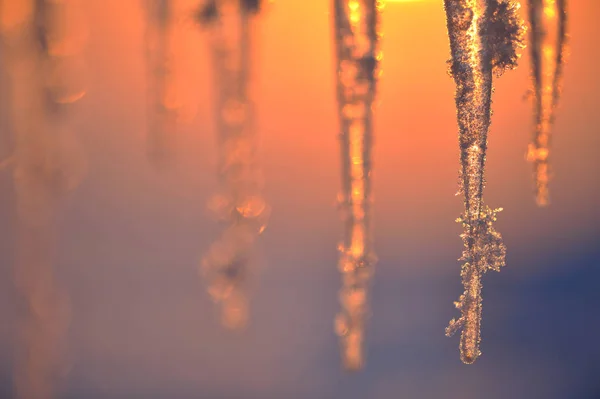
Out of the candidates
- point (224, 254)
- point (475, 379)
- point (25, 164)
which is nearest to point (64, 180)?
point (25, 164)

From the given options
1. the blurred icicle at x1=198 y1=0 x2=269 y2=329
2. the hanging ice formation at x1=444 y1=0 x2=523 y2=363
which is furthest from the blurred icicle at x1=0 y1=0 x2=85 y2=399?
the hanging ice formation at x1=444 y1=0 x2=523 y2=363

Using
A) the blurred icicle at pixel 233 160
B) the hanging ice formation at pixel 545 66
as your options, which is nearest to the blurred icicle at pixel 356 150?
the blurred icicle at pixel 233 160

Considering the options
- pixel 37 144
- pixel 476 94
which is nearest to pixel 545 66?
pixel 476 94

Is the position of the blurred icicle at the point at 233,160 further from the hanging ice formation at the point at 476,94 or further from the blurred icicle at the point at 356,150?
the hanging ice formation at the point at 476,94

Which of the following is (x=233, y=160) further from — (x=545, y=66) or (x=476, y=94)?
(x=545, y=66)

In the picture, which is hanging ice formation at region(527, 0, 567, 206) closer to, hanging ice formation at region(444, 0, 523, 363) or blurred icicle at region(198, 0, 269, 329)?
hanging ice formation at region(444, 0, 523, 363)

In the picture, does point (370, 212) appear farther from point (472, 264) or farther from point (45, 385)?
point (45, 385)
